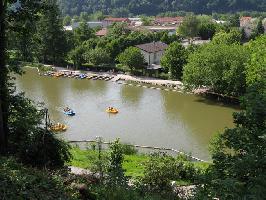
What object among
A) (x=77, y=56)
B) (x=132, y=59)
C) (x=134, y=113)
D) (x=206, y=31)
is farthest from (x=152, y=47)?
(x=206, y=31)

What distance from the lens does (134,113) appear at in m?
Answer: 36.8

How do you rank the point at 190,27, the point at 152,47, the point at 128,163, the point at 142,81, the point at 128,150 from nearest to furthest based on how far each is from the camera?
the point at 128,163 → the point at 128,150 → the point at 142,81 → the point at 152,47 → the point at 190,27

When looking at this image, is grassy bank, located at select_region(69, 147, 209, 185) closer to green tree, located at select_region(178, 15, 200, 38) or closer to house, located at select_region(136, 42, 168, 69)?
house, located at select_region(136, 42, 168, 69)

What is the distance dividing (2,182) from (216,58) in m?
32.5

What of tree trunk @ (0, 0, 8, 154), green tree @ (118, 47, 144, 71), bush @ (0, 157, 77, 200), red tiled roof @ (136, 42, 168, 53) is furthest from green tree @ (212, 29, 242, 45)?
bush @ (0, 157, 77, 200)

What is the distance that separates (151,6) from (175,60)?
4806 inches

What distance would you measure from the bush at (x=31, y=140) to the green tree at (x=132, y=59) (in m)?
35.8

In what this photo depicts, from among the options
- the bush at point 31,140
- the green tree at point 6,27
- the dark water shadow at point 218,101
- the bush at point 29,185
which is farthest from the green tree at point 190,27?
the bush at point 29,185

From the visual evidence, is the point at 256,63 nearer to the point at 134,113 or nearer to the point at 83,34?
the point at 134,113

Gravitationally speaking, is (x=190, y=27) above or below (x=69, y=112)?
above

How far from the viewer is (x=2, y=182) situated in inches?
395

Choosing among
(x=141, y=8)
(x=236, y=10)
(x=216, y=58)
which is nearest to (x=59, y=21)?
(x=216, y=58)

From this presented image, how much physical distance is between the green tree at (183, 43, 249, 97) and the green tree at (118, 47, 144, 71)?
10.3 meters

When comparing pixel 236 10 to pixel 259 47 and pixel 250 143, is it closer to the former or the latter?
pixel 259 47
